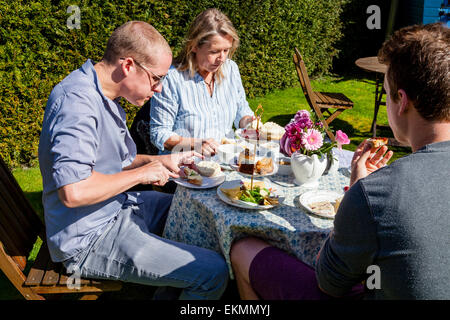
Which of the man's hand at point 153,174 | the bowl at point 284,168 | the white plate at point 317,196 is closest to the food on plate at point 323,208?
the white plate at point 317,196

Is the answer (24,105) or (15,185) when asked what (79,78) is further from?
(24,105)

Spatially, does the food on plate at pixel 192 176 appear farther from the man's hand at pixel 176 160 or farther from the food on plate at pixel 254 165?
the food on plate at pixel 254 165

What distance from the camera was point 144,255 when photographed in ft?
6.67

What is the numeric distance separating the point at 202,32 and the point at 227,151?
1.08 metres

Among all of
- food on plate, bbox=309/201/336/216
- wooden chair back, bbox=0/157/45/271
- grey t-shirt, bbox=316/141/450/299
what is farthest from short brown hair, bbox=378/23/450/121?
wooden chair back, bbox=0/157/45/271

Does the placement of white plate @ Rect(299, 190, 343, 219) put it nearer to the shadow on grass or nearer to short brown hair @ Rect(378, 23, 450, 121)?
short brown hair @ Rect(378, 23, 450, 121)

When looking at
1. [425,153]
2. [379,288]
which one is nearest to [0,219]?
[379,288]

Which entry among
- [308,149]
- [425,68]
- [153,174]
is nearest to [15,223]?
[153,174]

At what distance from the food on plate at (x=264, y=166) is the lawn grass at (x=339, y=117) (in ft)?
8.32

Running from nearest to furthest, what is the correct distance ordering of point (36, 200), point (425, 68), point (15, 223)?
point (425, 68)
point (15, 223)
point (36, 200)

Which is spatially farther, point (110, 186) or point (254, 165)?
point (254, 165)

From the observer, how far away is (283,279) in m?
1.76

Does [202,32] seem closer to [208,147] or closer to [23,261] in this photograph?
[208,147]

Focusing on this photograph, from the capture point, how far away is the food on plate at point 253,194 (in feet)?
6.68
